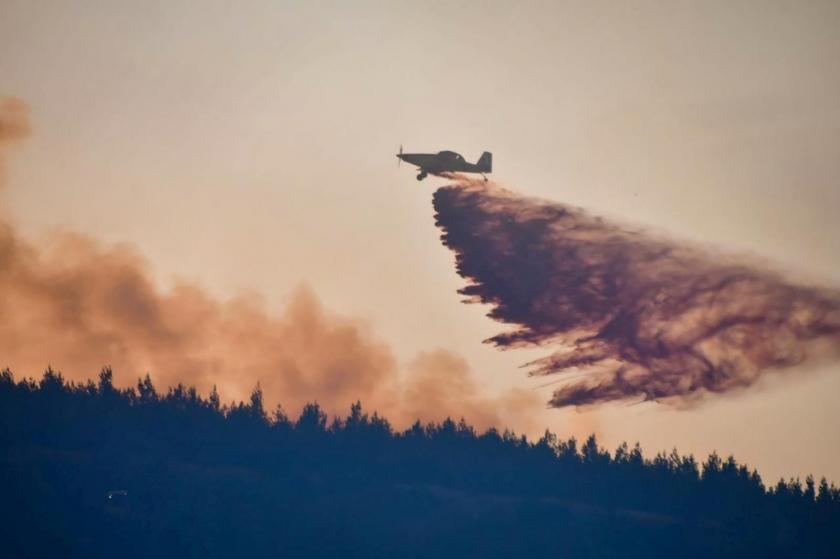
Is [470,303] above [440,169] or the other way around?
the other way around

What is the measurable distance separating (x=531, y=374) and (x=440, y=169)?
959 inches

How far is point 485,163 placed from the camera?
139500 mm

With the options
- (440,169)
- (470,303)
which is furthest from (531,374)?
(440,169)

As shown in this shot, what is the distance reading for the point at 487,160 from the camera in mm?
139875

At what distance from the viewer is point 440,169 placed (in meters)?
134

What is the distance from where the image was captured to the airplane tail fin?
139 metres

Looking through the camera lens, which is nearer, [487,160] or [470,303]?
[470,303]

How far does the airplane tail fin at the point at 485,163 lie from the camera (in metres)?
139

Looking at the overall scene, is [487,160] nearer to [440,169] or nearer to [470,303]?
[440,169]

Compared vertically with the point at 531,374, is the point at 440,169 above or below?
above

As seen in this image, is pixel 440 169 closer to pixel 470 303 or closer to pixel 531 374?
pixel 470 303

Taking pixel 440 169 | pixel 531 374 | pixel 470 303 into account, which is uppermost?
pixel 440 169

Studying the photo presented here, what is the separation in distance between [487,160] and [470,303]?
62.8 ft

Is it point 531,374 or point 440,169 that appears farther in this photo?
point 440,169
